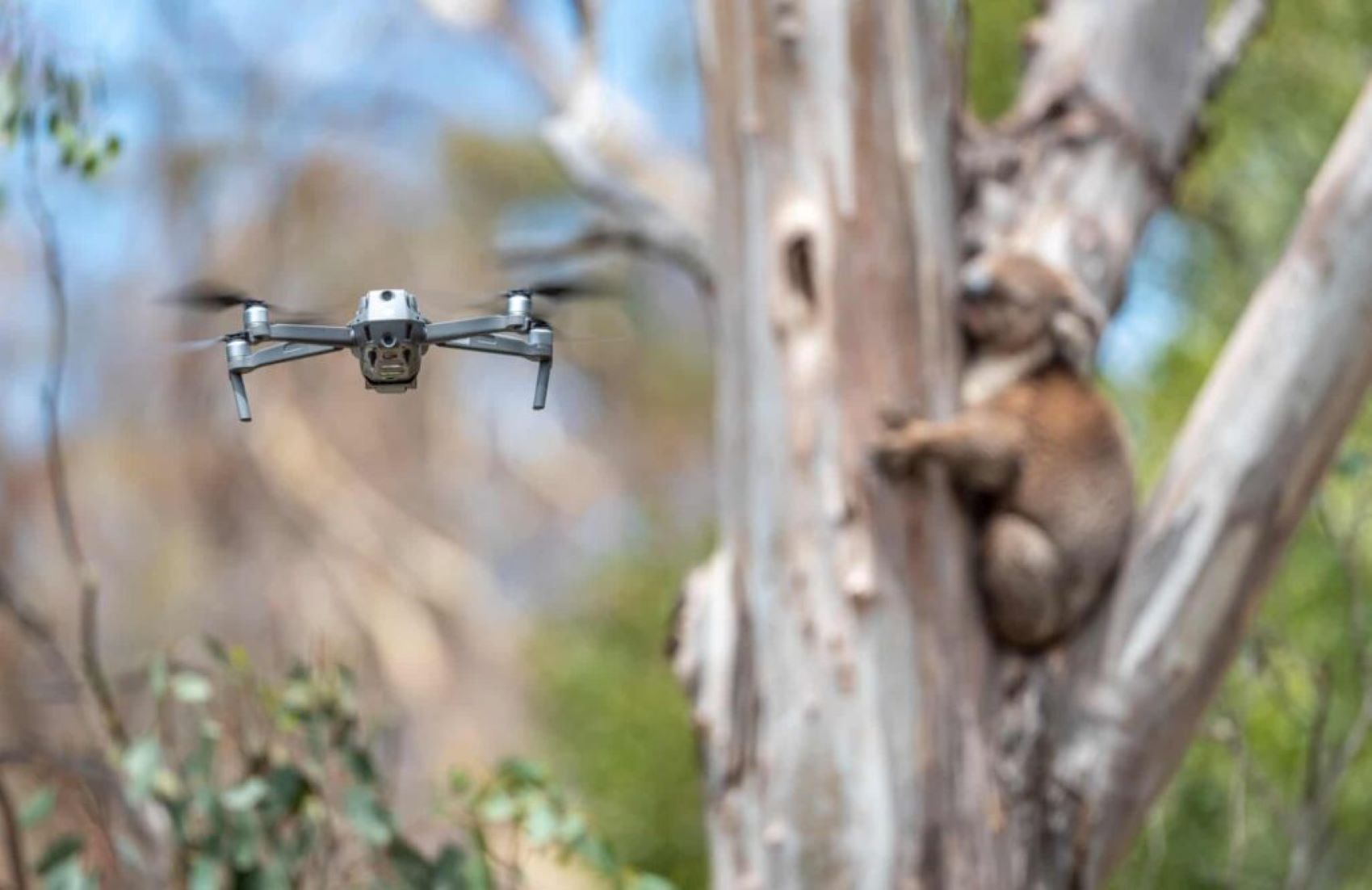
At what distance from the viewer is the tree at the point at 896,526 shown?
1812 millimetres

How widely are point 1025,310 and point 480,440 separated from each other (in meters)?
4.01

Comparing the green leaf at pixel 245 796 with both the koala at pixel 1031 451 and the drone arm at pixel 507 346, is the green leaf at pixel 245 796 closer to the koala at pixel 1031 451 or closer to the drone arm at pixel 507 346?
the koala at pixel 1031 451

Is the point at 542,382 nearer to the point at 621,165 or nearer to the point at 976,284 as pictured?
the point at 976,284

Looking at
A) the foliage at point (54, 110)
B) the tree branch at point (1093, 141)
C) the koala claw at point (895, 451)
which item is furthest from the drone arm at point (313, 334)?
the tree branch at point (1093, 141)

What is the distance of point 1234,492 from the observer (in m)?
1.87

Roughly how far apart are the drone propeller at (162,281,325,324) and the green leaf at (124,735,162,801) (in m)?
1.29

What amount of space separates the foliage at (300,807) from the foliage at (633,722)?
1.28 metres

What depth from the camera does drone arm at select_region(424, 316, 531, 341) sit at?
1.06 feet

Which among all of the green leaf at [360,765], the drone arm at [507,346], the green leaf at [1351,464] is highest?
the drone arm at [507,346]

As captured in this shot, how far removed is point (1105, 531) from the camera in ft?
6.57

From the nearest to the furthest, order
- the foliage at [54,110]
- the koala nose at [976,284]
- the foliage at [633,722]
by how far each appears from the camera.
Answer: the foliage at [54,110] → the koala nose at [976,284] → the foliage at [633,722]

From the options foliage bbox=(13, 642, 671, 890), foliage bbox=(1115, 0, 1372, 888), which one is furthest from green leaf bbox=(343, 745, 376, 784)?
foliage bbox=(1115, 0, 1372, 888)

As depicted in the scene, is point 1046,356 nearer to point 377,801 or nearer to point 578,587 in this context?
point 377,801

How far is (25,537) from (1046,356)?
390cm
